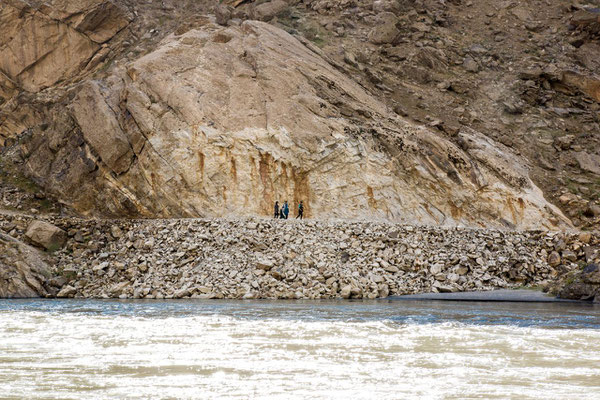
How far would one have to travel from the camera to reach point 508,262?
25.9 m

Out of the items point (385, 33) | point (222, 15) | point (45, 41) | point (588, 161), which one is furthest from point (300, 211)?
point (45, 41)

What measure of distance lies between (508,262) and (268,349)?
16539 millimetres

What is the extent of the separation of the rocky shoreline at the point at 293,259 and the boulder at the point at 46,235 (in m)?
0.08

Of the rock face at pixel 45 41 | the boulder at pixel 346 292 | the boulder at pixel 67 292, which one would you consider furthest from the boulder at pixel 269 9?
the boulder at pixel 346 292

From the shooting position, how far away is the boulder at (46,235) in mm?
27234

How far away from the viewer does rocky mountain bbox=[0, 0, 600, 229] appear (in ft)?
105

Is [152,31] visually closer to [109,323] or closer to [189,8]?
[189,8]

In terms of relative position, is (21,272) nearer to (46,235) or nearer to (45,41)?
(46,235)

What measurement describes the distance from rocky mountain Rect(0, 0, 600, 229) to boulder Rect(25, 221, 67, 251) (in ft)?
16.0

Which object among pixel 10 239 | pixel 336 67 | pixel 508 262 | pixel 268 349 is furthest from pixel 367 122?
pixel 268 349

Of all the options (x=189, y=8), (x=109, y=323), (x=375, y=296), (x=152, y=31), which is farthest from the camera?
(x=189, y=8)

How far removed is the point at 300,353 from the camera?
38.3ft

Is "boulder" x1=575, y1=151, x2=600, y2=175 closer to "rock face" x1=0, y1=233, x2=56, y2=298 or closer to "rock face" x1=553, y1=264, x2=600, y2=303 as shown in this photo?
"rock face" x1=553, y1=264, x2=600, y2=303

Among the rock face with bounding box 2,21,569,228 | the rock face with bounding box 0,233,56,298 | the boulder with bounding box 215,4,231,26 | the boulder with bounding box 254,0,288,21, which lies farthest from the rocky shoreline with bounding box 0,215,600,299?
the boulder with bounding box 254,0,288,21
